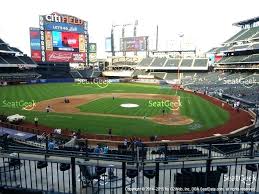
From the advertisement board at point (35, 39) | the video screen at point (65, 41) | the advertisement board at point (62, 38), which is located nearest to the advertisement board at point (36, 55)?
the advertisement board at point (35, 39)

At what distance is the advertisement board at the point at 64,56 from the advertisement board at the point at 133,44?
41.9 metres

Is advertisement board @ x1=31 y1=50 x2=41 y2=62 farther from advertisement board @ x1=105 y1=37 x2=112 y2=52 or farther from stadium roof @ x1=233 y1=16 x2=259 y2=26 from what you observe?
stadium roof @ x1=233 y1=16 x2=259 y2=26

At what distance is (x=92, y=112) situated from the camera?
37.6 metres

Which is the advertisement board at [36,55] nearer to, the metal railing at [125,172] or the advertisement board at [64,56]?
the advertisement board at [64,56]

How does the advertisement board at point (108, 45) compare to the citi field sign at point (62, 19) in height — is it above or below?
below

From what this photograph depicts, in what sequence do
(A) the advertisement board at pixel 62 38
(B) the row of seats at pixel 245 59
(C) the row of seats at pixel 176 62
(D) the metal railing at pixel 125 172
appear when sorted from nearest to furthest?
1. (D) the metal railing at pixel 125 172
2. (B) the row of seats at pixel 245 59
3. (A) the advertisement board at pixel 62 38
4. (C) the row of seats at pixel 176 62

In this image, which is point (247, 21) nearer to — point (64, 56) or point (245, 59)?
point (245, 59)

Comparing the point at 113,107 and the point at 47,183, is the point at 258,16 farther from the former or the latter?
the point at 47,183

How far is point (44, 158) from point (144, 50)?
124 metres

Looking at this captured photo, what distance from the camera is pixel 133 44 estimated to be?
132 meters

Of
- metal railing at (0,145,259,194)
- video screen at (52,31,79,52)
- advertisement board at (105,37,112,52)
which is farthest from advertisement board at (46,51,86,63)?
metal railing at (0,145,259,194)

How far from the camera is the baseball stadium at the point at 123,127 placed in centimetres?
844

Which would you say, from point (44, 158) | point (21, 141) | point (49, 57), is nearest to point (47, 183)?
point (44, 158)

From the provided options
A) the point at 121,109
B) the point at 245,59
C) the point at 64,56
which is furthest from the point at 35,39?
the point at 245,59
